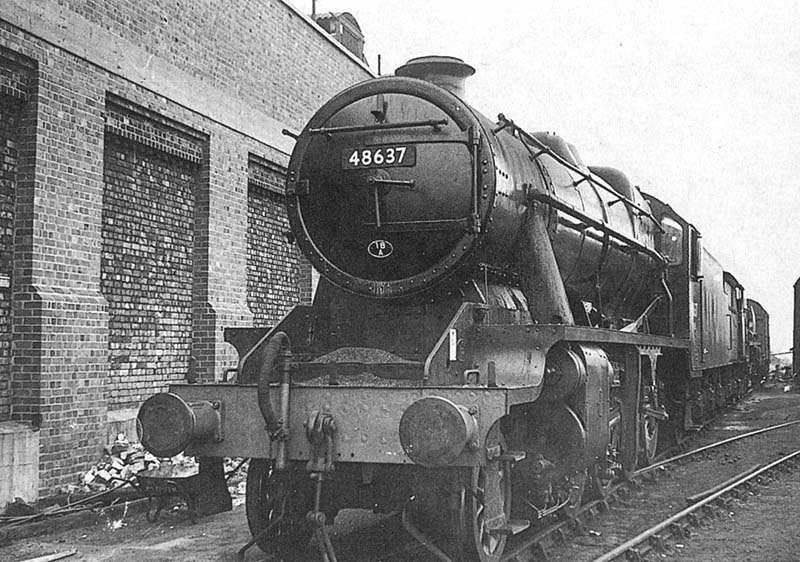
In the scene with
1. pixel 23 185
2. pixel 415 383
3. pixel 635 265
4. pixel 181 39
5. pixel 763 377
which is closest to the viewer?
pixel 415 383

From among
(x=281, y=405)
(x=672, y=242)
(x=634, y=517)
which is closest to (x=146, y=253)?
(x=281, y=405)

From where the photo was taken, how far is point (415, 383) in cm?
525

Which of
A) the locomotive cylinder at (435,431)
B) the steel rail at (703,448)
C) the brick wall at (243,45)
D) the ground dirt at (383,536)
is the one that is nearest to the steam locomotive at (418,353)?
the locomotive cylinder at (435,431)

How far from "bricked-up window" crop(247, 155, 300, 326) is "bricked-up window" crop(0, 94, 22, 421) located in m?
4.23

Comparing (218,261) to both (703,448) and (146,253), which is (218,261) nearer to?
(146,253)

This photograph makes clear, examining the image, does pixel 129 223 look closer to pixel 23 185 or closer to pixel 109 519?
pixel 23 185

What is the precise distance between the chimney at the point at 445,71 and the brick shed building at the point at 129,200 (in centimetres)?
261

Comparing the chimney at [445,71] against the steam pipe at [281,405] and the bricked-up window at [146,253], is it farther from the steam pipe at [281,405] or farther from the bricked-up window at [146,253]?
the bricked-up window at [146,253]

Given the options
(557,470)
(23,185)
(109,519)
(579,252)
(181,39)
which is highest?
(181,39)

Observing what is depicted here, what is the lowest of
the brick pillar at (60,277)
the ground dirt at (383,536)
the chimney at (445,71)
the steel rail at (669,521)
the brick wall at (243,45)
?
the ground dirt at (383,536)

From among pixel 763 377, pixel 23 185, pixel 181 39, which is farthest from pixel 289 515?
pixel 763 377

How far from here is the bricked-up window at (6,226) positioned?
7602 millimetres

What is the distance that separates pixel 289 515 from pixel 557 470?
6.03 ft

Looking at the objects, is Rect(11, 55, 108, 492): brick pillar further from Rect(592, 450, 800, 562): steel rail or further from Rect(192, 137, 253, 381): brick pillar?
Rect(592, 450, 800, 562): steel rail
